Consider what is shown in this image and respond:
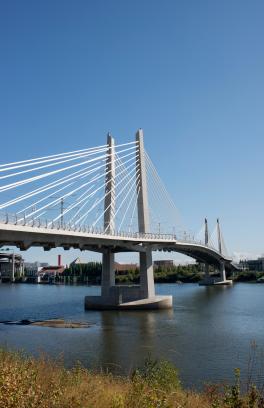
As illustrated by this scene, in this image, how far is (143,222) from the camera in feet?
147

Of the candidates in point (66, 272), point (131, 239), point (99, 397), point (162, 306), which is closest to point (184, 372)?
point (99, 397)

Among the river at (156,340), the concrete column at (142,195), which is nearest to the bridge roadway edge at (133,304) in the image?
the river at (156,340)

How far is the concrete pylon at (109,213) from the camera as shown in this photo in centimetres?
4083

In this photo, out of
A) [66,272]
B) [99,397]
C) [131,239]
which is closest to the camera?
[99,397]

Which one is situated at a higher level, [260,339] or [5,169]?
[5,169]

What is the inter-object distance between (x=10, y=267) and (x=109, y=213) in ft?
414

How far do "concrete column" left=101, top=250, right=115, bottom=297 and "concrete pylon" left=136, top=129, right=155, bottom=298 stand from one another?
10.3ft

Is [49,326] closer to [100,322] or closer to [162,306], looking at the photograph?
[100,322]

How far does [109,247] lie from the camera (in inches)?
Answer: 1753

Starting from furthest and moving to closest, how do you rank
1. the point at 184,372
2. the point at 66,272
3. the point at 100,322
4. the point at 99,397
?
1. the point at 66,272
2. the point at 100,322
3. the point at 184,372
4. the point at 99,397

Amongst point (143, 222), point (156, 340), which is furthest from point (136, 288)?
point (156, 340)

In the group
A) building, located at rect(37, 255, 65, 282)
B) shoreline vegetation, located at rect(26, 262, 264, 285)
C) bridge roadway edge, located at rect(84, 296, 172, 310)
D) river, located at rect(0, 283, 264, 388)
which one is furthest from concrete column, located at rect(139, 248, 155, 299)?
building, located at rect(37, 255, 65, 282)

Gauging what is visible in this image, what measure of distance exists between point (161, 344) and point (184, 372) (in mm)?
7004

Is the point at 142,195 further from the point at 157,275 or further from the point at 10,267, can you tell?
the point at 10,267
